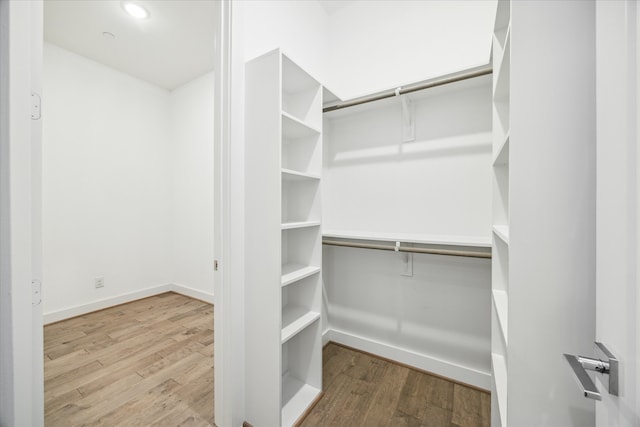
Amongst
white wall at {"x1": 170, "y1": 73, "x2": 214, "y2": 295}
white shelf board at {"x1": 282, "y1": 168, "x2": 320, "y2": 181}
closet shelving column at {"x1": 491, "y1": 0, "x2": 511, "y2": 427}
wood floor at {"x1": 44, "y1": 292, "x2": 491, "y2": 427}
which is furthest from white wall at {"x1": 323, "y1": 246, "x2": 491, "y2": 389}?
white wall at {"x1": 170, "y1": 73, "x2": 214, "y2": 295}

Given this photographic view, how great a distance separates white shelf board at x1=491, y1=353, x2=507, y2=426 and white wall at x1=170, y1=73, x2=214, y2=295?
2949mm

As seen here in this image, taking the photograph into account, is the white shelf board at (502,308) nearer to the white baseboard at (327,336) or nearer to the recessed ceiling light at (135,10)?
the white baseboard at (327,336)

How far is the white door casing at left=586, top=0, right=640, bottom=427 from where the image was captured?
413 mm

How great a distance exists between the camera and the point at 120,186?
10.3 ft

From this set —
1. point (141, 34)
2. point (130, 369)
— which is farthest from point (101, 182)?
point (130, 369)

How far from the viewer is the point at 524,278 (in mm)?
725

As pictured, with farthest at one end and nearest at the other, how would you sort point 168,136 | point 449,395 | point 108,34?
1. point 168,136
2. point 108,34
3. point 449,395

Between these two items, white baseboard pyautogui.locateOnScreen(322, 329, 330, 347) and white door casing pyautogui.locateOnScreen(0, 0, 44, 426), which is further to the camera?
white baseboard pyautogui.locateOnScreen(322, 329, 330, 347)

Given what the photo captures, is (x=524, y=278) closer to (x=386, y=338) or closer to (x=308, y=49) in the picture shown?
(x=386, y=338)

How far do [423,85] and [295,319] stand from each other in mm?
1658

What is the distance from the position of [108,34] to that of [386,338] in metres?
3.85

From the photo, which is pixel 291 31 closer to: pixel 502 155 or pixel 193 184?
pixel 502 155

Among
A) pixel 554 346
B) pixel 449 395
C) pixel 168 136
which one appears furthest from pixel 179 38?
pixel 449 395

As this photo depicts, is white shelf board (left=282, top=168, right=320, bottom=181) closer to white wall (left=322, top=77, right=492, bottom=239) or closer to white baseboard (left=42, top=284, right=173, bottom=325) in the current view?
white wall (left=322, top=77, right=492, bottom=239)
